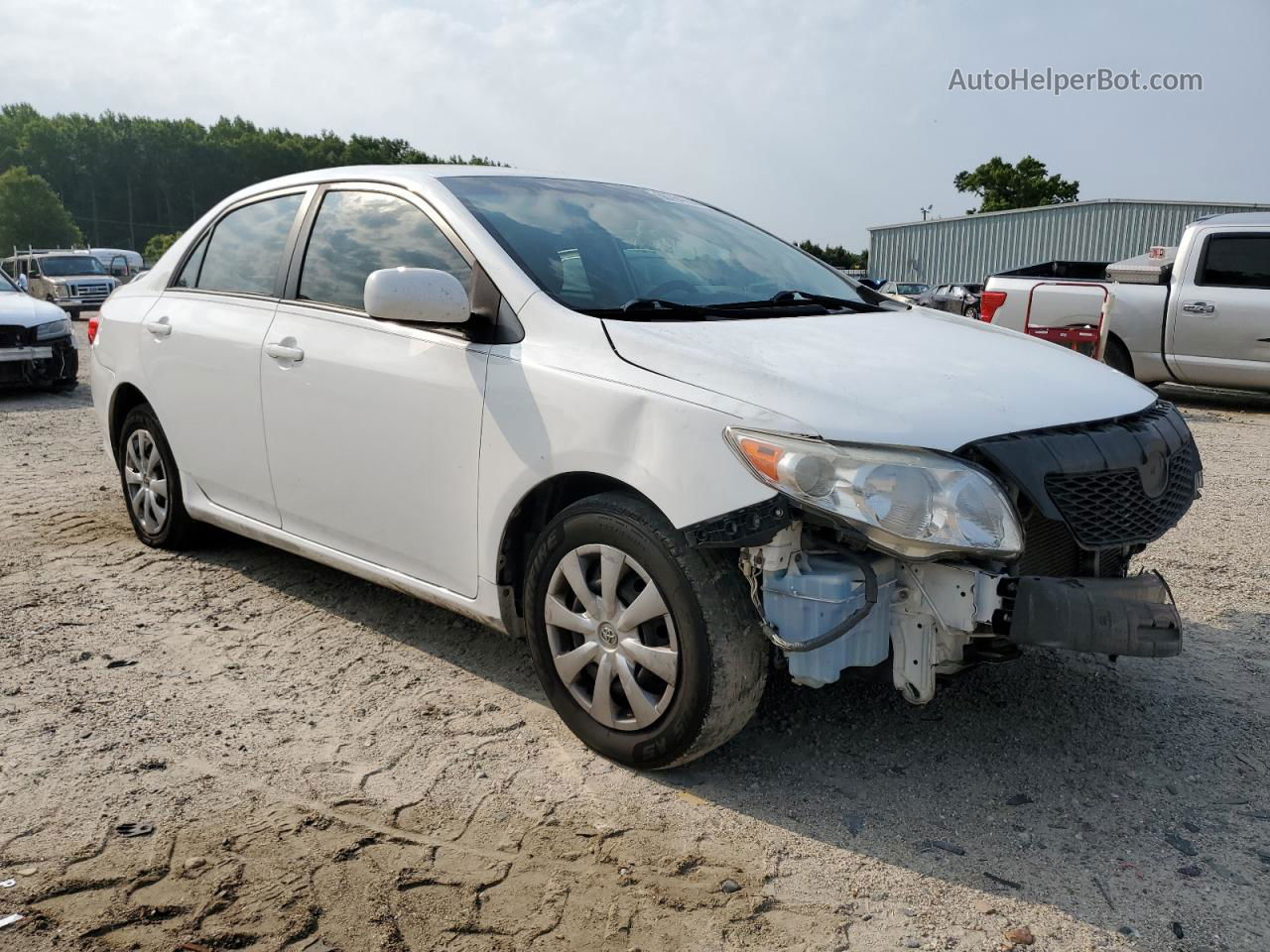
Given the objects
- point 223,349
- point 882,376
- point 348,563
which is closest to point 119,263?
point 223,349

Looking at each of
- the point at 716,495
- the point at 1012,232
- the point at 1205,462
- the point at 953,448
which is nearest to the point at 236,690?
the point at 716,495

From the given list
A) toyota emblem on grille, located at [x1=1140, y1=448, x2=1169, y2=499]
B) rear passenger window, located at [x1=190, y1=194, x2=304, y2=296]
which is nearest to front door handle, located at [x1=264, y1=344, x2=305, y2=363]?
rear passenger window, located at [x1=190, y1=194, x2=304, y2=296]

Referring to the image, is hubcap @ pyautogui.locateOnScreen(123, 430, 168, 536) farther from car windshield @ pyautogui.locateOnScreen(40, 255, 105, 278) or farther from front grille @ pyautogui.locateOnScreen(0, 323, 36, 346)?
car windshield @ pyautogui.locateOnScreen(40, 255, 105, 278)

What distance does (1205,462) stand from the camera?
816 cm

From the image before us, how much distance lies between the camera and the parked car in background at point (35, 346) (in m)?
11.7

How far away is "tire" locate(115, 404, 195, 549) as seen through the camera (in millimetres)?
5008

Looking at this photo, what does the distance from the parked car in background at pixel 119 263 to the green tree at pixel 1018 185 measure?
49721 millimetres

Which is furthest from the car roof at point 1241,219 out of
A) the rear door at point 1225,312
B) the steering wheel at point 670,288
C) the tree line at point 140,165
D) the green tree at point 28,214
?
the tree line at point 140,165

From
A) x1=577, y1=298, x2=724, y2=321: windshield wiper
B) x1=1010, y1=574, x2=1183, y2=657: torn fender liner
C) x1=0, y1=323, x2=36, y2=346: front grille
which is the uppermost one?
x1=577, y1=298, x2=724, y2=321: windshield wiper

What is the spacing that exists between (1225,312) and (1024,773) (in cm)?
943

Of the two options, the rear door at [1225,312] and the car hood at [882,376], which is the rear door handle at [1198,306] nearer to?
the rear door at [1225,312]

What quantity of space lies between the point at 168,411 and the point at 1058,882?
391 centimetres

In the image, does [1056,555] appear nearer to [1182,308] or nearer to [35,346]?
[1182,308]

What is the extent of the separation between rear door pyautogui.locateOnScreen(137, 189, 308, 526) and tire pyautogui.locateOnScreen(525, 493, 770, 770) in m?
1.58
